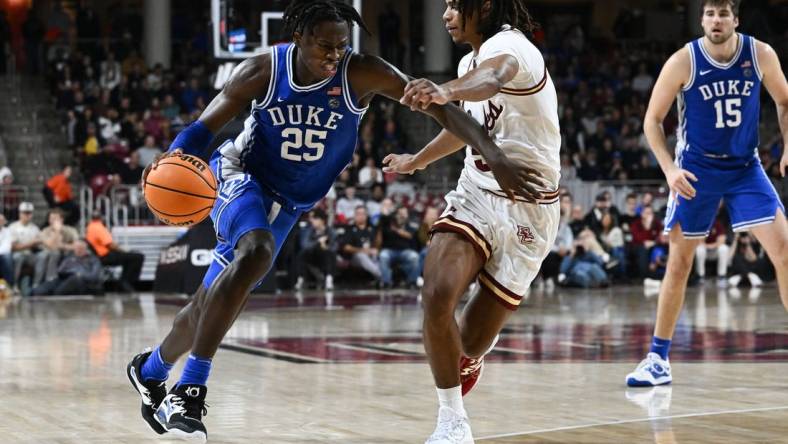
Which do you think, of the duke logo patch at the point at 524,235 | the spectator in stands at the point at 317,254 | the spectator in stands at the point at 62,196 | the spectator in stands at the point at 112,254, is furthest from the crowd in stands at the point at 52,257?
the duke logo patch at the point at 524,235

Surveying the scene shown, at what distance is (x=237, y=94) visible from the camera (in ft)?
18.4

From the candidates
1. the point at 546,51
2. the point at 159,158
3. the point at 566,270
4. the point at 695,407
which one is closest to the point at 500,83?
the point at 159,158

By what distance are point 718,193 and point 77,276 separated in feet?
34.5

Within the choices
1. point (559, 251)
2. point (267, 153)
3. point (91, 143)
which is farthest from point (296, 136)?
point (91, 143)

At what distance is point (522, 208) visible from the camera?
5578mm

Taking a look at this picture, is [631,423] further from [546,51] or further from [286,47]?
[546,51]

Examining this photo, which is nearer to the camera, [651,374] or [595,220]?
[651,374]

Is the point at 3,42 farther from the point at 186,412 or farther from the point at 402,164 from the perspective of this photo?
the point at 186,412

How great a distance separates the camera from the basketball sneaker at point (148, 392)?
562 centimetres

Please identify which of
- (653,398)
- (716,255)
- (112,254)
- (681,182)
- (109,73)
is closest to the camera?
(653,398)

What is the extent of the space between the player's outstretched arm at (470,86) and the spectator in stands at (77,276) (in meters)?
11.8

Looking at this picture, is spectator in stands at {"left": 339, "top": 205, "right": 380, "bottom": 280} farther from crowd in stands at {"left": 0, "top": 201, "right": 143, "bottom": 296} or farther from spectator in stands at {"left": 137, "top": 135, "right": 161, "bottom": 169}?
spectator in stands at {"left": 137, "top": 135, "right": 161, "bottom": 169}

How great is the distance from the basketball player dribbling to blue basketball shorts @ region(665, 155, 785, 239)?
6.84ft

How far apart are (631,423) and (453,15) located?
204 centimetres
